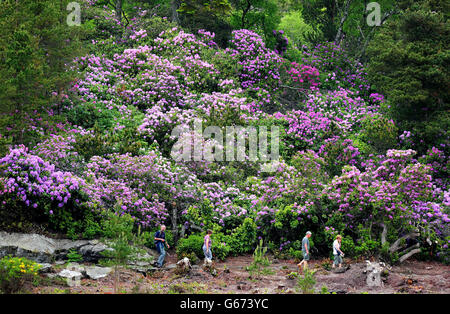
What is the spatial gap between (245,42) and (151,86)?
6.37 meters

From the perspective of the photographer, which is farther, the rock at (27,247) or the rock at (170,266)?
the rock at (170,266)

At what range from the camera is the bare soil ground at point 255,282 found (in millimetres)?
11281

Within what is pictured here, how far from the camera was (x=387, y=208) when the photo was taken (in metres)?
14.8

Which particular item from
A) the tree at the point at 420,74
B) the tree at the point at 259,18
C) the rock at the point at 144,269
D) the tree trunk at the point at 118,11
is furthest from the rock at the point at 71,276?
the tree at the point at 259,18

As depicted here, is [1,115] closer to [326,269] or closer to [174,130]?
[174,130]

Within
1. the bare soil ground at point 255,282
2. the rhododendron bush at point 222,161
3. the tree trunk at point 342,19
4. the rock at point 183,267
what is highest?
the tree trunk at point 342,19

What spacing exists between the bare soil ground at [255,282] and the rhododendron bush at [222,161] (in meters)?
1.61

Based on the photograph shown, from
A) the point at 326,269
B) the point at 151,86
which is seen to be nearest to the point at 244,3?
the point at 151,86

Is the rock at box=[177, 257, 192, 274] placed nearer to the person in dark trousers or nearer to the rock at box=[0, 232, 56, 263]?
the person in dark trousers

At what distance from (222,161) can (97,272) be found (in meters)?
7.86

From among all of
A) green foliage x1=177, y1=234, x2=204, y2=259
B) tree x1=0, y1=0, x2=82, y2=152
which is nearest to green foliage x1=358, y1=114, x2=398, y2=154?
green foliage x1=177, y1=234, x2=204, y2=259

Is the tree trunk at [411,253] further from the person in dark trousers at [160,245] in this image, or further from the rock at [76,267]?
the rock at [76,267]

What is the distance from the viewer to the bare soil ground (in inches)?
444

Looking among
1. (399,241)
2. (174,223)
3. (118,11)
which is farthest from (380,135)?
(118,11)
